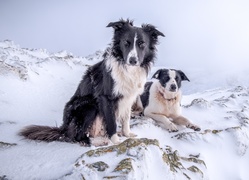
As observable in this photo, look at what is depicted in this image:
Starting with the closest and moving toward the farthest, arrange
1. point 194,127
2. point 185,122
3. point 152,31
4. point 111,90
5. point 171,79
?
1. point 111,90
2. point 152,31
3. point 194,127
4. point 185,122
5. point 171,79

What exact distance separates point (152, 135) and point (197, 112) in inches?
110

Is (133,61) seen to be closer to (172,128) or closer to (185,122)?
(172,128)

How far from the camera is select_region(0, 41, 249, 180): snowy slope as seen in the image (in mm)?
4227

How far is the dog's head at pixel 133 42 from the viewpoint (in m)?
5.68

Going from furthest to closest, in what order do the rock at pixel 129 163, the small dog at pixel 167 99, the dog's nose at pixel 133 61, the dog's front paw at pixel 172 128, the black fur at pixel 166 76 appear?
1. the black fur at pixel 166 76
2. the small dog at pixel 167 99
3. the dog's front paw at pixel 172 128
4. the dog's nose at pixel 133 61
5. the rock at pixel 129 163

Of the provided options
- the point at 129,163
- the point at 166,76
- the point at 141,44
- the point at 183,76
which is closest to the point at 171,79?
the point at 166,76

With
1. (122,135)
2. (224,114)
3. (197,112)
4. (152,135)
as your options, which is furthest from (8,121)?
(224,114)

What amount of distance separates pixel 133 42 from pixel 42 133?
2.52m

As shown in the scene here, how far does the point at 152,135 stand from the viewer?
687 centimetres

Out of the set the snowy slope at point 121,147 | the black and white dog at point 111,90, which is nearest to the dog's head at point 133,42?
the black and white dog at point 111,90

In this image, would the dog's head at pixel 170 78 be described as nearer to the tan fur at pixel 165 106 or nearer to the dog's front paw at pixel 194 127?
the tan fur at pixel 165 106

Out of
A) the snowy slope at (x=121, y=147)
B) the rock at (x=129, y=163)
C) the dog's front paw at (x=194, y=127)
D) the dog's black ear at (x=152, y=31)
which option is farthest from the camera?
the dog's front paw at (x=194, y=127)

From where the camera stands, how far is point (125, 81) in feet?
19.3

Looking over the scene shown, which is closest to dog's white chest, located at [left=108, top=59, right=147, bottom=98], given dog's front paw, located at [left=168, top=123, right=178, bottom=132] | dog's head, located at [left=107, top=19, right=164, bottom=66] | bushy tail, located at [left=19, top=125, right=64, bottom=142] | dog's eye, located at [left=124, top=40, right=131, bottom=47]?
dog's head, located at [left=107, top=19, right=164, bottom=66]
